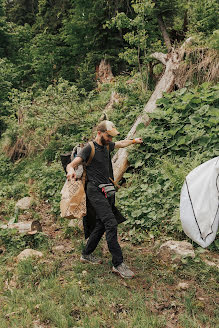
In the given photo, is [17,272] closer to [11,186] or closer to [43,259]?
[43,259]

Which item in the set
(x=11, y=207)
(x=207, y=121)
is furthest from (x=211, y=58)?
(x=11, y=207)

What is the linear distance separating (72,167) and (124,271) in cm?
158

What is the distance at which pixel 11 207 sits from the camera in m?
8.31

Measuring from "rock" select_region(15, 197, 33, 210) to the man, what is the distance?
392 cm

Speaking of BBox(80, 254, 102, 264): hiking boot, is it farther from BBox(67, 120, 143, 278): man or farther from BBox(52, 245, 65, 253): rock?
BBox(52, 245, 65, 253): rock

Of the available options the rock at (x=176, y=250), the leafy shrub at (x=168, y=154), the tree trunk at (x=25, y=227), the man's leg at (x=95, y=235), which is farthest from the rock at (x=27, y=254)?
the rock at (x=176, y=250)

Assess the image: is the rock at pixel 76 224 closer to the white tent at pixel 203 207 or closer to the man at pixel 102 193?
the man at pixel 102 193

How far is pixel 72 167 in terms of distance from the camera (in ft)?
13.6

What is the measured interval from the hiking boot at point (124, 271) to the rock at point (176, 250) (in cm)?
64

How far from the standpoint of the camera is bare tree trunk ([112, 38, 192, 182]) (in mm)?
7461

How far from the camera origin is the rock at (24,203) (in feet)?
26.8

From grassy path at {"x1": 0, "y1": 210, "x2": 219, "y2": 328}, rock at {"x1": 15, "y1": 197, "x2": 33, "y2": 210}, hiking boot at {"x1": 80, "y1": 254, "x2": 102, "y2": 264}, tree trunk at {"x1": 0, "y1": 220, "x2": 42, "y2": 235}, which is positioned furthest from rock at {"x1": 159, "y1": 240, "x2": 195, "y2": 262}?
rock at {"x1": 15, "y1": 197, "x2": 33, "y2": 210}

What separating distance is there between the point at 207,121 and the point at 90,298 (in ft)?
14.6

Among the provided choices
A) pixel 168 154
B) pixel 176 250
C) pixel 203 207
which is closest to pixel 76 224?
pixel 176 250
